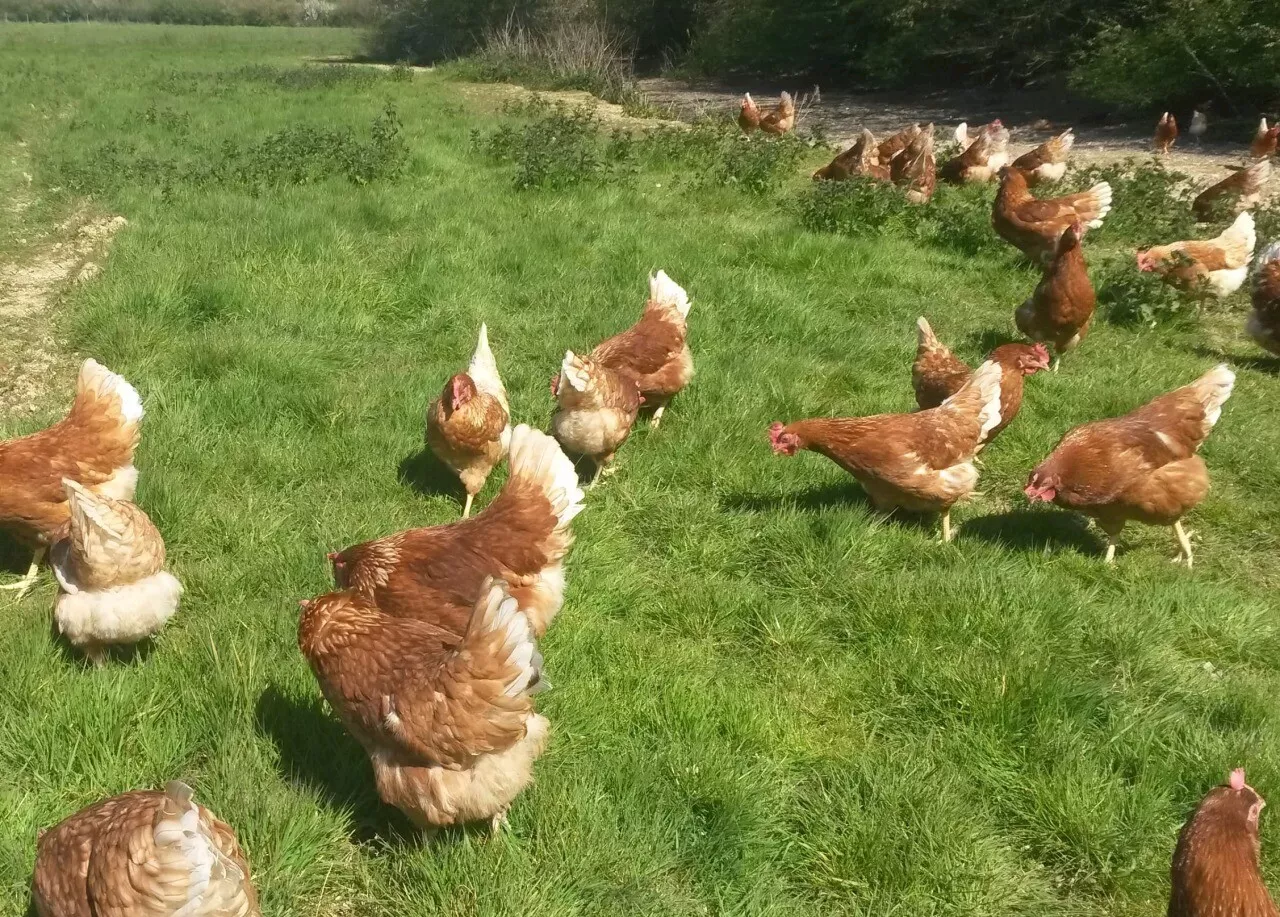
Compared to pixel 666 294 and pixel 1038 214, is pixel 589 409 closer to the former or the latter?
pixel 666 294

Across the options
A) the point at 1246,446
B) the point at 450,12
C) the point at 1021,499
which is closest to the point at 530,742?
the point at 1021,499

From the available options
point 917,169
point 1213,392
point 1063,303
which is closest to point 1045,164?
point 917,169

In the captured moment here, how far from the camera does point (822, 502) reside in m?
4.58

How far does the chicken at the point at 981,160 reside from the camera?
35.7ft

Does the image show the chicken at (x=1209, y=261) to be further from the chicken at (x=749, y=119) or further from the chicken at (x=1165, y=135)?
the chicken at (x=749, y=119)

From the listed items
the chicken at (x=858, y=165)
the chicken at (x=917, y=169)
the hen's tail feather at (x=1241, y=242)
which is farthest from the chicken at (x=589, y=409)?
the chicken at (x=858, y=165)

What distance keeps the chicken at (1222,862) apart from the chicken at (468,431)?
3086mm

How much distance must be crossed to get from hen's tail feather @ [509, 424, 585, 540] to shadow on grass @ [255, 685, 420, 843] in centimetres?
101

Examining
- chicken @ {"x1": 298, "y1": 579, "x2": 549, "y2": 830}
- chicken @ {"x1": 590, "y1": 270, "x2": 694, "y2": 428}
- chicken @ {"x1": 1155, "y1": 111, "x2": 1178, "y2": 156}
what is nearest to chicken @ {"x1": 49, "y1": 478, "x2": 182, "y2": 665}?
chicken @ {"x1": 298, "y1": 579, "x2": 549, "y2": 830}

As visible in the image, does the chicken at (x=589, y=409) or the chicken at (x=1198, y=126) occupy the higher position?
the chicken at (x=1198, y=126)

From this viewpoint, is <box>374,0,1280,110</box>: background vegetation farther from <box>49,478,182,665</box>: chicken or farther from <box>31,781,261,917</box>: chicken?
<box>31,781,261,917</box>: chicken

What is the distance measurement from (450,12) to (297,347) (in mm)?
34994

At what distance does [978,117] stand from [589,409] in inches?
642

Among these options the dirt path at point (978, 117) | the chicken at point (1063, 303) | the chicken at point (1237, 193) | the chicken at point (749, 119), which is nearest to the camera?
the chicken at point (1063, 303)
